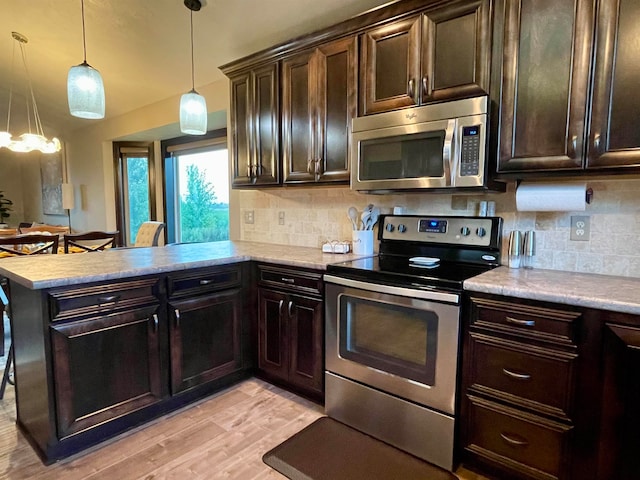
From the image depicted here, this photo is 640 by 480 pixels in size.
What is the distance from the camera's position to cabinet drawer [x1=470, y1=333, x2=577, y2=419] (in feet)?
4.72

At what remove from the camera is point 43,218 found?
791 cm

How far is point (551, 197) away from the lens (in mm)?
1751

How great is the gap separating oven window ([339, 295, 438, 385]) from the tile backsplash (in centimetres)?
70

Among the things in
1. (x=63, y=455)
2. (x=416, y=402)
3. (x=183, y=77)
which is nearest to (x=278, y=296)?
(x=416, y=402)

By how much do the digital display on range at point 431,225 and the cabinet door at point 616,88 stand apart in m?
0.80

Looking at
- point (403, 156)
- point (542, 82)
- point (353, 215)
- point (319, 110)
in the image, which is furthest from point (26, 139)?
point (542, 82)

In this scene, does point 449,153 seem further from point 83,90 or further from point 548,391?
point 83,90

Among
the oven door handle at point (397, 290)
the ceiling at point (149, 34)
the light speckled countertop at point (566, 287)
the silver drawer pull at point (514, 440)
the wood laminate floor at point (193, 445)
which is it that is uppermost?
the ceiling at point (149, 34)

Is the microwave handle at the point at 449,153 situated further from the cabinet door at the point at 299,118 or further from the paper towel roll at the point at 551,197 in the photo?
the cabinet door at the point at 299,118

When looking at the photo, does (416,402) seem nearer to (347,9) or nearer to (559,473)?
(559,473)

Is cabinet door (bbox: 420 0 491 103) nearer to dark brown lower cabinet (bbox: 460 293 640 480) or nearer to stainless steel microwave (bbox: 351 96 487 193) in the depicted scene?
stainless steel microwave (bbox: 351 96 487 193)

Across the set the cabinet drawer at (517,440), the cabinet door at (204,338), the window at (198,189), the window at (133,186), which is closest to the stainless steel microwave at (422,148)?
the cabinet drawer at (517,440)

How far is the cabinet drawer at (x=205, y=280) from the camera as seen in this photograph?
2121 mm

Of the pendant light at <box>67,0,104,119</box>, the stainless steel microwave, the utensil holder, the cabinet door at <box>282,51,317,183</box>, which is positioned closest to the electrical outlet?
the stainless steel microwave
